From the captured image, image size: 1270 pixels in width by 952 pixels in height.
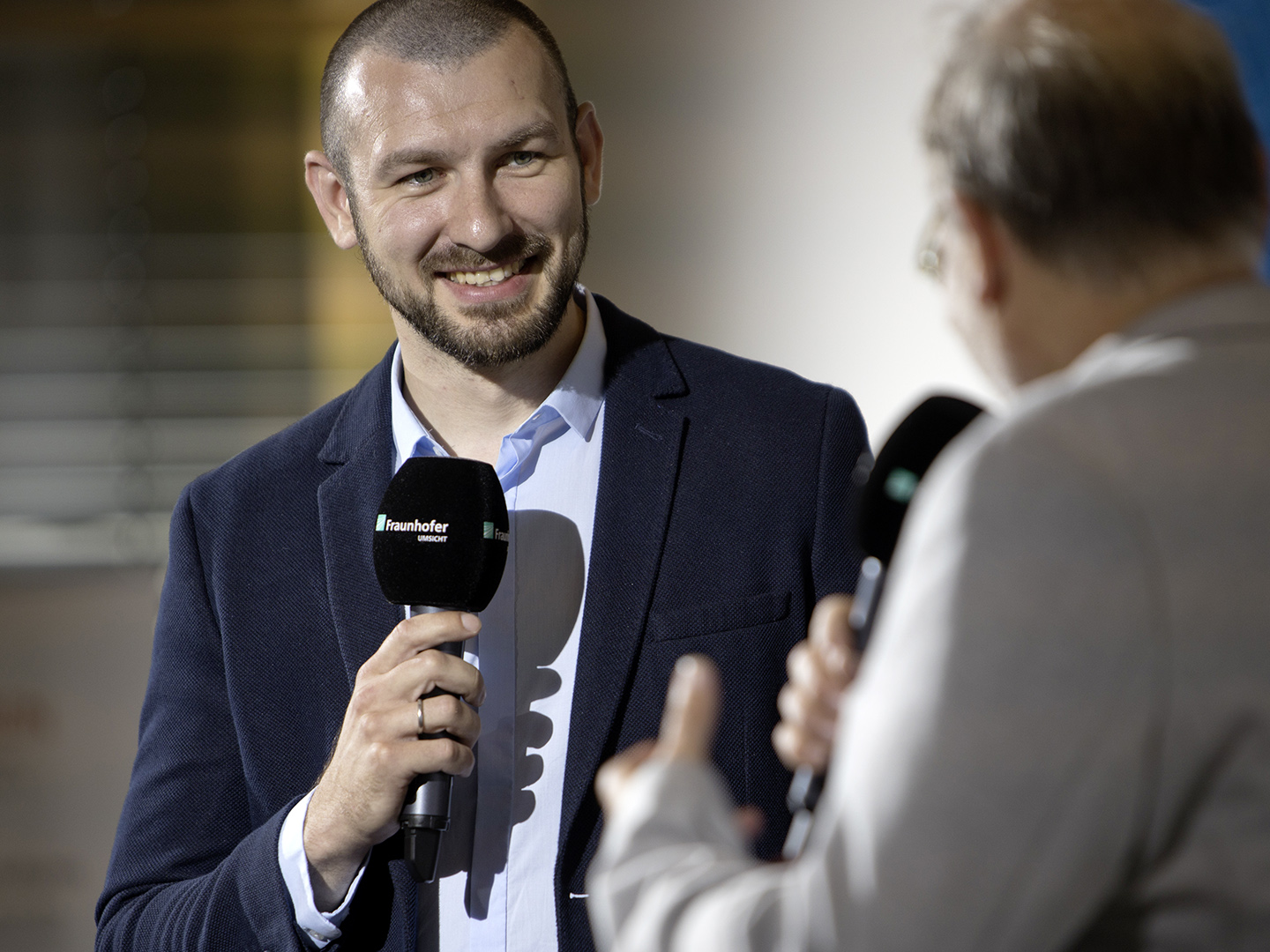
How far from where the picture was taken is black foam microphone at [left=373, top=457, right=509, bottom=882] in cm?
120

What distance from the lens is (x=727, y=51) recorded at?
256 cm

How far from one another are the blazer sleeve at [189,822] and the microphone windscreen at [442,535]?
13.0 inches

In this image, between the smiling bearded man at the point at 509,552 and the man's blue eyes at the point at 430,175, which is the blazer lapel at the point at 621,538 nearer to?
the smiling bearded man at the point at 509,552

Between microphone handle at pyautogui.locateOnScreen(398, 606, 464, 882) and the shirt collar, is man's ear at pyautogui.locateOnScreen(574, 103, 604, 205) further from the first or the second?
microphone handle at pyautogui.locateOnScreen(398, 606, 464, 882)

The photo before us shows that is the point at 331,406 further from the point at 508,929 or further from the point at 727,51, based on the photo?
the point at 727,51

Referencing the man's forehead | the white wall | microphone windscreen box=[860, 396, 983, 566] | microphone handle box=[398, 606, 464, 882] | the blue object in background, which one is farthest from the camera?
the white wall

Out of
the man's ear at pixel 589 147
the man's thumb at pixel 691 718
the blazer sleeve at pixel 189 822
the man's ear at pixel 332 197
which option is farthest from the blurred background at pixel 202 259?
the man's thumb at pixel 691 718

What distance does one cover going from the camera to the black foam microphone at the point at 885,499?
0.83m

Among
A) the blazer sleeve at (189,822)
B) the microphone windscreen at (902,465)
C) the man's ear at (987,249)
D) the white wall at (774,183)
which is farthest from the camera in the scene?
the white wall at (774,183)

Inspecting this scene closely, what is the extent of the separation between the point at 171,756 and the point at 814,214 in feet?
5.28

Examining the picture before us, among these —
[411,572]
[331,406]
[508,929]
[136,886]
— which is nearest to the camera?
[411,572]

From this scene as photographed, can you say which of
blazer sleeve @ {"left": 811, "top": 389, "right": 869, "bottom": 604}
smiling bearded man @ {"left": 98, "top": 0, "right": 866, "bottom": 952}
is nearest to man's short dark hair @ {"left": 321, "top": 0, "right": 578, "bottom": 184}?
smiling bearded man @ {"left": 98, "top": 0, "right": 866, "bottom": 952}

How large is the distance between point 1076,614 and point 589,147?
118 cm

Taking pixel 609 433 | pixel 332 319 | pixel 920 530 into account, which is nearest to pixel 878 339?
pixel 609 433
